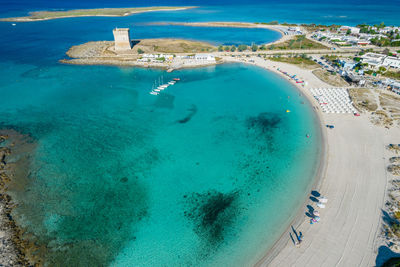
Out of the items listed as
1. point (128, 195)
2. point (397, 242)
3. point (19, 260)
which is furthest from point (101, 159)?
point (397, 242)

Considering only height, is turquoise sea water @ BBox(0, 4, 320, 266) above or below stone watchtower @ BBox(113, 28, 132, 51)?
below

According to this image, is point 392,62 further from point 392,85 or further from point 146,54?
point 146,54

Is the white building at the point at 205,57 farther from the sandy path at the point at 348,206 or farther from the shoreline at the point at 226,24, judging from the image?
the shoreline at the point at 226,24

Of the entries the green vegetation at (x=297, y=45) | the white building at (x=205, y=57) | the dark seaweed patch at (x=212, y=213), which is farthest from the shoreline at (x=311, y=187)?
the green vegetation at (x=297, y=45)

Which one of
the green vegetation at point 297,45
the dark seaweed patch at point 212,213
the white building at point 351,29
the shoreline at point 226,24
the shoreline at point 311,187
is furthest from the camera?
the shoreline at point 226,24

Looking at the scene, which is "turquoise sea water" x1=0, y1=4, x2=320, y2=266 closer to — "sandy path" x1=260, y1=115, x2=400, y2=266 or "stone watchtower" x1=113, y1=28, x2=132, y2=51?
"sandy path" x1=260, y1=115, x2=400, y2=266

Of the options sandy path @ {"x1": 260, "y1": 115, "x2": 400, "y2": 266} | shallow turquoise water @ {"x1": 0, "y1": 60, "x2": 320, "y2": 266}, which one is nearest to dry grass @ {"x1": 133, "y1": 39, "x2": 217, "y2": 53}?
shallow turquoise water @ {"x1": 0, "y1": 60, "x2": 320, "y2": 266}
